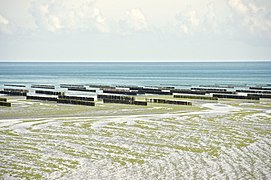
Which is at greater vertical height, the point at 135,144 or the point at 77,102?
the point at 77,102

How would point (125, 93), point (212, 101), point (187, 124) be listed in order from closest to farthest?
point (187, 124), point (212, 101), point (125, 93)

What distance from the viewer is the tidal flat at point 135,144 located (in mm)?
27611

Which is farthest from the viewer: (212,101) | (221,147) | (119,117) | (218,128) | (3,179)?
(212,101)

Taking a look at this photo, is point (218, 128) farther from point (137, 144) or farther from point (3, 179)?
point (3, 179)

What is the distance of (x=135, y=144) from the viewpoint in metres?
36.0

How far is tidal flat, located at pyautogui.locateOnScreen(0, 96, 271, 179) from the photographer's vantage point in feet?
90.6

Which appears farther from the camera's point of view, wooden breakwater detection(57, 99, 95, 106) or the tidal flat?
wooden breakwater detection(57, 99, 95, 106)

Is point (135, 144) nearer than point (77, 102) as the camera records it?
Yes

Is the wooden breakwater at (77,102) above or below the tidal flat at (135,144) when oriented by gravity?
above

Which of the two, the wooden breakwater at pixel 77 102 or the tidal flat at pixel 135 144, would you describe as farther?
the wooden breakwater at pixel 77 102

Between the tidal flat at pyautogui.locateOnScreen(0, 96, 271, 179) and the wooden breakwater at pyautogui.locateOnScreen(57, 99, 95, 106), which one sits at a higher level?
the wooden breakwater at pyautogui.locateOnScreen(57, 99, 95, 106)

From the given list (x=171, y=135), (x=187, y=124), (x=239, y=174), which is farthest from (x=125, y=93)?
(x=239, y=174)

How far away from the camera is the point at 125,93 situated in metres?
92.1

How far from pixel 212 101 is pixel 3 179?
53548 millimetres
